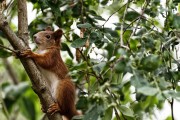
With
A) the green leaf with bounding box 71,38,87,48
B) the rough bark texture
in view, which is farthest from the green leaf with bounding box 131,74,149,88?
the rough bark texture

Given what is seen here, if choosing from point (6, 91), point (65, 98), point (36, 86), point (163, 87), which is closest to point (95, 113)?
point (163, 87)

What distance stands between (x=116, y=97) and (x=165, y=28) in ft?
2.69

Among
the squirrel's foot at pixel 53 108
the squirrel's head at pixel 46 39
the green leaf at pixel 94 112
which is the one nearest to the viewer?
the green leaf at pixel 94 112

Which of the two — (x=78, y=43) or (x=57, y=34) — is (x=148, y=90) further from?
(x=57, y=34)

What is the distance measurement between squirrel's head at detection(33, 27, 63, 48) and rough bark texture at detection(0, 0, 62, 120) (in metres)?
1.45

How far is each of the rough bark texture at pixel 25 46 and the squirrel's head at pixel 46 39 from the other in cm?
145

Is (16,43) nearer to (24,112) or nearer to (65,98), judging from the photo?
(24,112)

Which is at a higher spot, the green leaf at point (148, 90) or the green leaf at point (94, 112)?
the green leaf at point (148, 90)

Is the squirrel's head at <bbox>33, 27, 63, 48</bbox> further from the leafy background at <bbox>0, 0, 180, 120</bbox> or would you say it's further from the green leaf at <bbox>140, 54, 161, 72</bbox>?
the green leaf at <bbox>140, 54, 161, 72</bbox>

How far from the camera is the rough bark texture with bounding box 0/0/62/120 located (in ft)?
11.1

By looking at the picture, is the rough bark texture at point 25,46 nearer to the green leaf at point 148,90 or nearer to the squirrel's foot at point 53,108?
the squirrel's foot at point 53,108

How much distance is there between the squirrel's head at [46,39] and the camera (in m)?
5.12

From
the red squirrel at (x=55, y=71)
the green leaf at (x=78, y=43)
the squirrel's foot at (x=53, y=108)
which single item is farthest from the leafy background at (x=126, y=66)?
the red squirrel at (x=55, y=71)

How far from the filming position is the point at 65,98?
15.2 feet
